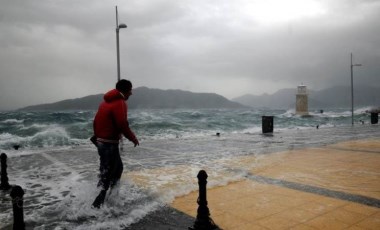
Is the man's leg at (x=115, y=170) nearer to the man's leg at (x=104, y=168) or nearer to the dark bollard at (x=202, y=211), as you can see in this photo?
the man's leg at (x=104, y=168)

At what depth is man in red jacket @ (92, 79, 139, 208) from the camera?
4305 millimetres

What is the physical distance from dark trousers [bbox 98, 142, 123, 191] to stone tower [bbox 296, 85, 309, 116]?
285 feet

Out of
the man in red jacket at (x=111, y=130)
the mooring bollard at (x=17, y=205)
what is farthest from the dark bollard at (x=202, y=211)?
the mooring bollard at (x=17, y=205)

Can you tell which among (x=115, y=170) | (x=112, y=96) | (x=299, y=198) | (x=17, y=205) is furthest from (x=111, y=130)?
(x=299, y=198)

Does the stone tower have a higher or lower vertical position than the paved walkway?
higher

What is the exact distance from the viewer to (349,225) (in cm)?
374

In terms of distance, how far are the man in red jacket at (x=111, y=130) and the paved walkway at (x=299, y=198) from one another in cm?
110

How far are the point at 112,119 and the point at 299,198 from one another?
3.18 metres

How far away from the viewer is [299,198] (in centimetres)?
488

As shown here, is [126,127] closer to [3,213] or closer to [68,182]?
[3,213]

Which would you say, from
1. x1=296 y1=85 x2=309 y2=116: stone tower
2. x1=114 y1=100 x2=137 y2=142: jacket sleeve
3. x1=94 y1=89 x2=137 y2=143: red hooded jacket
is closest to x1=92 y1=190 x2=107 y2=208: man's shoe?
x1=94 y1=89 x2=137 y2=143: red hooded jacket

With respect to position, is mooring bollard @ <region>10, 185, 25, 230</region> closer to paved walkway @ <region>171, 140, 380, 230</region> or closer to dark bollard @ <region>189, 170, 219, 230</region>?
dark bollard @ <region>189, 170, 219, 230</region>

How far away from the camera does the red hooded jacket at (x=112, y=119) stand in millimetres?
4285

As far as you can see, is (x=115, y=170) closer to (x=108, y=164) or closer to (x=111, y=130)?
(x=108, y=164)
